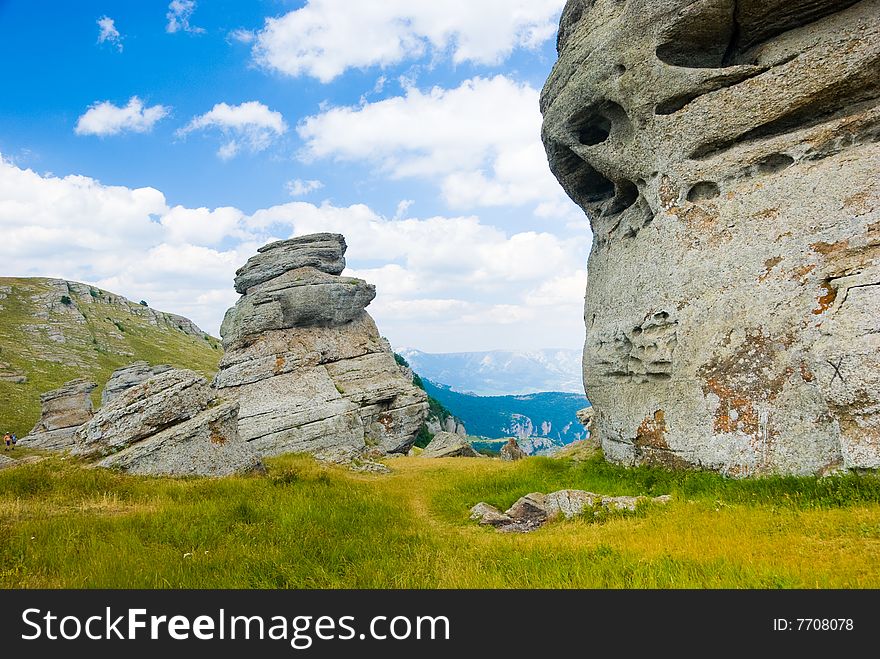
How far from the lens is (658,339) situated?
17.4 metres

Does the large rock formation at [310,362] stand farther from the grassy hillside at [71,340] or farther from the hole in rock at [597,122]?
the grassy hillside at [71,340]

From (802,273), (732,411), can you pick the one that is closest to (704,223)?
(802,273)

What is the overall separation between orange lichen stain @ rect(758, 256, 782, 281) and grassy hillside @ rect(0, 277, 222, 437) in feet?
295

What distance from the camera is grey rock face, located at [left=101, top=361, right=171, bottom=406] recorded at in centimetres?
8307

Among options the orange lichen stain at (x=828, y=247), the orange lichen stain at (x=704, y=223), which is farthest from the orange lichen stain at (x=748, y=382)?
the orange lichen stain at (x=704, y=223)

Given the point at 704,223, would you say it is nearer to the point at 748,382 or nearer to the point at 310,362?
the point at 748,382

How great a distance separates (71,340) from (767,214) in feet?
496

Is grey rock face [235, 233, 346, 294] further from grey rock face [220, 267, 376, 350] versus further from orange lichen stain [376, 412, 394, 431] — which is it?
orange lichen stain [376, 412, 394, 431]

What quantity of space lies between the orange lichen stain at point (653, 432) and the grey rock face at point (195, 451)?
16430 mm

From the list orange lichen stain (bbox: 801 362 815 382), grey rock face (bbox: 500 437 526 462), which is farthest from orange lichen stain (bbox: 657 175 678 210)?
grey rock face (bbox: 500 437 526 462)

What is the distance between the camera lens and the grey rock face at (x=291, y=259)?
48.8 m

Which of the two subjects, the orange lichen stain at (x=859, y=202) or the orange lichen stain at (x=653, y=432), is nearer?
the orange lichen stain at (x=859, y=202)

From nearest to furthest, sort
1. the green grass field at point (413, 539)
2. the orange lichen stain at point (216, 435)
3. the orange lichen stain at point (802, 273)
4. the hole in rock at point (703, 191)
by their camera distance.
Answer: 1. the green grass field at point (413, 539)
2. the orange lichen stain at point (802, 273)
3. the hole in rock at point (703, 191)
4. the orange lichen stain at point (216, 435)
